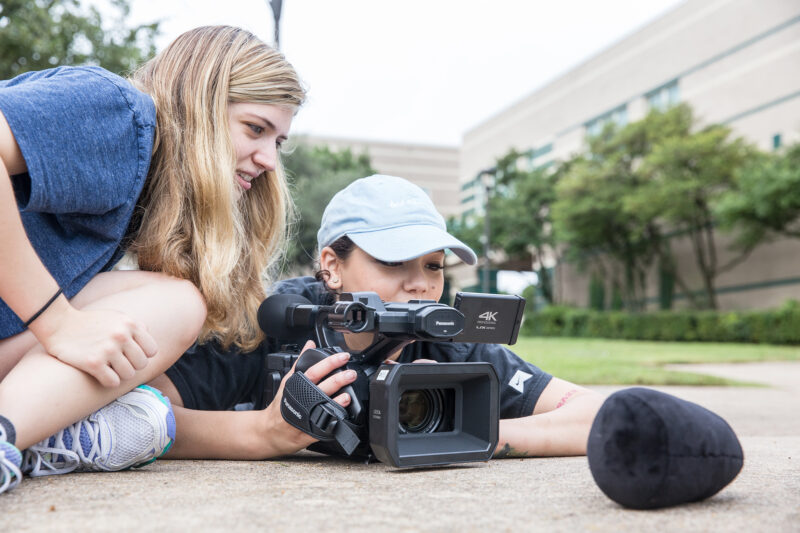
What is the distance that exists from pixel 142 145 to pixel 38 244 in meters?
0.37

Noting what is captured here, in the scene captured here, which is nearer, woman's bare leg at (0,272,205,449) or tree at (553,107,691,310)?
woman's bare leg at (0,272,205,449)

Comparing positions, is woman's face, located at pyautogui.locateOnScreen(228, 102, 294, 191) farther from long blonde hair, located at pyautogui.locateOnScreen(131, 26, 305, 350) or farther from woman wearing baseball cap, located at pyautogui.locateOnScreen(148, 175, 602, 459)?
woman wearing baseball cap, located at pyautogui.locateOnScreen(148, 175, 602, 459)

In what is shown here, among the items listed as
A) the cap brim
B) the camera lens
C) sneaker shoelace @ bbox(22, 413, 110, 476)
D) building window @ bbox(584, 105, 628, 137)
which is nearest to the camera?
sneaker shoelace @ bbox(22, 413, 110, 476)

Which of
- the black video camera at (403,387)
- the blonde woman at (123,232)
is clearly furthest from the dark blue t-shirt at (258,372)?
the black video camera at (403,387)

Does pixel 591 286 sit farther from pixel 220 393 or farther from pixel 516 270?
pixel 220 393

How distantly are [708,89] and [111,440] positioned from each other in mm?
28311

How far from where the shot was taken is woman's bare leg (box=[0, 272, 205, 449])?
1.67 meters

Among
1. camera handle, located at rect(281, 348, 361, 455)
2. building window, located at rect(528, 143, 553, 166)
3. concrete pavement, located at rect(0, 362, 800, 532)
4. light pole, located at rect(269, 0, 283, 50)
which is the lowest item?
concrete pavement, located at rect(0, 362, 800, 532)

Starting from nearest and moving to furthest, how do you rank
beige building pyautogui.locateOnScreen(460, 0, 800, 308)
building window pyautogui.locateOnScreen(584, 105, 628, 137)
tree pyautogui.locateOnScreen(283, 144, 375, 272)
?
1. beige building pyautogui.locateOnScreen(460, 0, 800, 308)
2. tree pyautogui.locateOnScreen(283, 144, 375, 272)
3. building window pyautogui.locateOnScreen(584, 105, 628, 137)

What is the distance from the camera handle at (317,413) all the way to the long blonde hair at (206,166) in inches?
16.7

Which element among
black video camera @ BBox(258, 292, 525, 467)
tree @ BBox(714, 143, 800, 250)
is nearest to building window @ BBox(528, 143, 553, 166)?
tree @ BBox(714, 143, 800, 250)

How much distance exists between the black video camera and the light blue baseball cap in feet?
1.10

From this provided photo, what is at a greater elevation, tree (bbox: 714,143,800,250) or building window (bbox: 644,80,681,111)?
building window (bbox: 644,80,681,111)

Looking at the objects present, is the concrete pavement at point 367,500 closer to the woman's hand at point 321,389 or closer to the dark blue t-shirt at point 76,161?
the woman's hand at point 321,389
